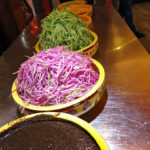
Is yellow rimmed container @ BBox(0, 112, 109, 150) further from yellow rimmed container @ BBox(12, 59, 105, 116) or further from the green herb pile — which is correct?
the green herb pile

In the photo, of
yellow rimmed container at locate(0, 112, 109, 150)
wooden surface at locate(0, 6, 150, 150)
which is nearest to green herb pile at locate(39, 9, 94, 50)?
wooden surface at locate(0, 6, 150, 150)

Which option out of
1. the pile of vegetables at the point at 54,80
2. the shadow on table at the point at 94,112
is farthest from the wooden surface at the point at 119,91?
the pile of vegetables at the point at 54,80

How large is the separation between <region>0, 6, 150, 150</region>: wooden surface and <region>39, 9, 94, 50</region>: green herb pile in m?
0.24

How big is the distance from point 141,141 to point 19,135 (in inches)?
19.2

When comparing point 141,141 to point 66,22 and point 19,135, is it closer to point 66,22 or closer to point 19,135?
point 19,135

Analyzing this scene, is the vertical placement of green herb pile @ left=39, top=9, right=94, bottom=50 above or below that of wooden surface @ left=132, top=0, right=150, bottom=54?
above

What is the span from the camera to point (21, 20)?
3006 millimetres

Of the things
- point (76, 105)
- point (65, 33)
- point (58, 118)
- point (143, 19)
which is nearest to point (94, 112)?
point (76, 105)

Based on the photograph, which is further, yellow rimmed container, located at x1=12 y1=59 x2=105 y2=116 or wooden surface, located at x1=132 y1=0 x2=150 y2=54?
wooden surface, located at x1=132 y1=0 x2=150 y2=54

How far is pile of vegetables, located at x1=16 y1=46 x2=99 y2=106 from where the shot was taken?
0.79 m

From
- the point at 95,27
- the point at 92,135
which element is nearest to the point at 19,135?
the point at 92,135

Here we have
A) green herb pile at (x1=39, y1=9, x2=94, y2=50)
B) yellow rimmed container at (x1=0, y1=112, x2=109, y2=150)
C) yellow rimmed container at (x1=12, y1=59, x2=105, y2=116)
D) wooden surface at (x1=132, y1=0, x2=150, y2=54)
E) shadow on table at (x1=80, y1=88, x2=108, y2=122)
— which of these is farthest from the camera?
wooden surface at (x1=132, y1=0, x2=150, y2=54)

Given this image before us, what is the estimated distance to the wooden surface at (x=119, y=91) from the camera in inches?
28.9

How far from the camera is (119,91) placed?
977 millimetres
